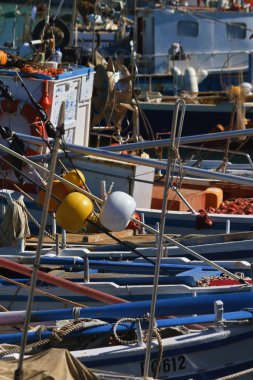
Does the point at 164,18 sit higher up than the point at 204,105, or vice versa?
the point at 164,18

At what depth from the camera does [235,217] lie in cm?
1427

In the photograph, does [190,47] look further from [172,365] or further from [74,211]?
[172,365]

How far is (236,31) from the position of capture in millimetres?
33781

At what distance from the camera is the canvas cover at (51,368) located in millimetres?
7527

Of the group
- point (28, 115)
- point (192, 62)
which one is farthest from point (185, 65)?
point (28, 115)

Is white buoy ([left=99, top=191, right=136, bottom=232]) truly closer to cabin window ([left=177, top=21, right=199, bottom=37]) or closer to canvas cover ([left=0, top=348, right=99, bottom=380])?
canvas cover ([left=0, top=348, right=99, bottom=380])

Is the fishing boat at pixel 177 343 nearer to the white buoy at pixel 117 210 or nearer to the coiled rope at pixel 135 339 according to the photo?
the coiled rope at pixel 135 339

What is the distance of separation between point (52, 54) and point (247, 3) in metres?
21.5

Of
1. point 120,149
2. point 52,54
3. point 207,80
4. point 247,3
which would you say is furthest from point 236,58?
point 120,149

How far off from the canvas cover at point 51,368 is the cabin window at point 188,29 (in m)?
26.7

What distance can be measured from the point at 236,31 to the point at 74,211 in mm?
24564

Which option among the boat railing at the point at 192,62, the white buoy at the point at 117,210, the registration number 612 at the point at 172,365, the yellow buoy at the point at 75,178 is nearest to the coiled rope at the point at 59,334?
the registration number 612 at the point at 172,365

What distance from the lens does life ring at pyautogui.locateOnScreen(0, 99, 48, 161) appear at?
1459 cm

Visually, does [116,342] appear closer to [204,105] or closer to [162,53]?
[204,105]
